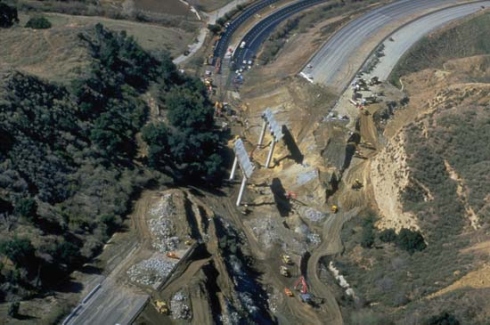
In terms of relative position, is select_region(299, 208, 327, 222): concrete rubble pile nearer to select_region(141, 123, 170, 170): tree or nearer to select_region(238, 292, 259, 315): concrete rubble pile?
select_region(141, 123, 170, 170): tree

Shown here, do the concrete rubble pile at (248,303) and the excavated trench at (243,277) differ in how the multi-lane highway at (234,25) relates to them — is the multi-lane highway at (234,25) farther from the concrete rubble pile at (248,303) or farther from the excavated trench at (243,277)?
the concrete rubble pile at (248,303)

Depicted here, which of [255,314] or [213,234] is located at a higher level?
[213,234]

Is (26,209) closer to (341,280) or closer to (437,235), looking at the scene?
(341,280)

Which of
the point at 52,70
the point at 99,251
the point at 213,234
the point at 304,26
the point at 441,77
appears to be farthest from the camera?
the point at 304,26

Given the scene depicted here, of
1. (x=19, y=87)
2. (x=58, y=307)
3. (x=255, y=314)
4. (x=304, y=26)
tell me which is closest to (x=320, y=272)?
(x=255, y=314)

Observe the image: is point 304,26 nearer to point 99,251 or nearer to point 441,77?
point 441,77

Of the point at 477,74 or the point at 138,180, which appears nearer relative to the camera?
the point at 138,180
